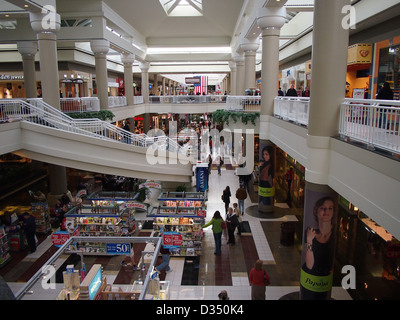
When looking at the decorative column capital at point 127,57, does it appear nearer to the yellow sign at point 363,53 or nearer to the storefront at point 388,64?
the yellow sign at point 363,53

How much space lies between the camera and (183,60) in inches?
1204

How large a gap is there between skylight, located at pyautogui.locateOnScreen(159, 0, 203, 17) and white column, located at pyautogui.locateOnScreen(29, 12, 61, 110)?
12619 millimetres

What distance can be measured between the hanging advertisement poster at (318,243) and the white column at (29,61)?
16.3m

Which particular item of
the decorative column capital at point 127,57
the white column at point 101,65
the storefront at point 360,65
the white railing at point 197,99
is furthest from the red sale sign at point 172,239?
the white railing at point 197,99

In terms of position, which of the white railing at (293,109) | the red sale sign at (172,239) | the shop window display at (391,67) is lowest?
the red sale sign at (172,239)

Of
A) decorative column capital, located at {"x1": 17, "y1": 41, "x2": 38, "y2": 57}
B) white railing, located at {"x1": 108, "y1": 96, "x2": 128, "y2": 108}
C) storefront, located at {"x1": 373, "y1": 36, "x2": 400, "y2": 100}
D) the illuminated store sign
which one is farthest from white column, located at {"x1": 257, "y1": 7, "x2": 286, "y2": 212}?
the illuminated store sign

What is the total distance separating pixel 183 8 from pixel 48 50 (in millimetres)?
14737

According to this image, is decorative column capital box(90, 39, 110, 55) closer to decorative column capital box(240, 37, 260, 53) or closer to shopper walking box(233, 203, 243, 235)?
decorative column capital box(240, 37, 260, 53)

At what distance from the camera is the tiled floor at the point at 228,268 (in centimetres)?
Result: 826

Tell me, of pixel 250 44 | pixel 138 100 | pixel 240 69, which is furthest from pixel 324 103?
pixel 138 100

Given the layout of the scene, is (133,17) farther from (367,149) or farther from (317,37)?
(367,149)

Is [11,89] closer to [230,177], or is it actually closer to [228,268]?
[230,177]

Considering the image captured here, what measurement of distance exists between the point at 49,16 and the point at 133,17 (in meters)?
11.0

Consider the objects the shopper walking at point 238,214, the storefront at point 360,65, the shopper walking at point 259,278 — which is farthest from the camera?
the storefront at point 360,65
